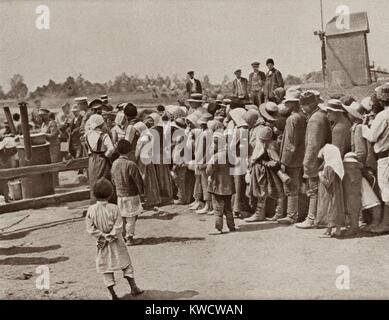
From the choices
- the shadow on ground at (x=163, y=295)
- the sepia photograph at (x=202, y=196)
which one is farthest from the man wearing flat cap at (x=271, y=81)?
the shadow on ground at (x=163, y=295)

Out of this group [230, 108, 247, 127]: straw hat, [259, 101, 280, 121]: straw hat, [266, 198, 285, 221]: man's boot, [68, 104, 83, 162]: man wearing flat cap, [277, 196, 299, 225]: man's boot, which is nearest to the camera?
[277, 196, 299, 225]: man's boot

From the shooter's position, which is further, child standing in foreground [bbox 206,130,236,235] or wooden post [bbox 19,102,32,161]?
wooden post [bbox 19,102,32,161]

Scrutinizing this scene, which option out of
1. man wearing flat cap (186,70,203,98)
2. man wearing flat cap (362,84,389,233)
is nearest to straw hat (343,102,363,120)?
man wearing flat cap (362,84,389,233)

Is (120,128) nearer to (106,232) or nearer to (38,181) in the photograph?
(38,181)

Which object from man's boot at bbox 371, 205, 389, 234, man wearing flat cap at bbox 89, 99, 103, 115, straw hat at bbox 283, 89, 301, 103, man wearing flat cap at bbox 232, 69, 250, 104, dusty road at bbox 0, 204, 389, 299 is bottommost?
dusty road at bbox 0, 204, 389, 299

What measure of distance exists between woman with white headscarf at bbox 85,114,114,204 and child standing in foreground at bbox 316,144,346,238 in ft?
9.90

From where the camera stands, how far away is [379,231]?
7.16m

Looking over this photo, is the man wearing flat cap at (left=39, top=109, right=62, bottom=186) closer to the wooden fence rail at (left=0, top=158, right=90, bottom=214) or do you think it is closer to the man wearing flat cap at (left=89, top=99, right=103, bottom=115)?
the wooden fence rail at (left=0, top=158, right=90, bottom=214)

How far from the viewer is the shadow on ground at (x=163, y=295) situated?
5.86m

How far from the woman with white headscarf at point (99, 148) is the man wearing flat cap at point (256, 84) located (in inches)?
190

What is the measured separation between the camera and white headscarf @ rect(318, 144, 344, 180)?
23.3 ft

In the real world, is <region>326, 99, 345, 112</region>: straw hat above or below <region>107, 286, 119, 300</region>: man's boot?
above

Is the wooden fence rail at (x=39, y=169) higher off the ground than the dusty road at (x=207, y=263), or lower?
higher

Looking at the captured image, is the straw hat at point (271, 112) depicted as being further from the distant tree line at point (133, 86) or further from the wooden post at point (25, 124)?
the wooden post at point (25, 124)
